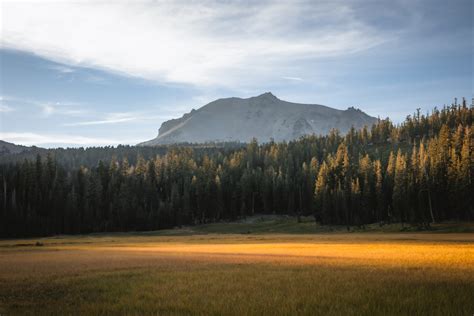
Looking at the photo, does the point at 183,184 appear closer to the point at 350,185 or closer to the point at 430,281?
the point at 350,185

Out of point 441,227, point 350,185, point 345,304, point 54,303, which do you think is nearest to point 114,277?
point 54,303

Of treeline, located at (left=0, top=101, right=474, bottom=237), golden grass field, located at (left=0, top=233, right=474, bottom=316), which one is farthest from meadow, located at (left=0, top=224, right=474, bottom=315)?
treeline, located at (left=0, top=101, right=474, bottom=237)

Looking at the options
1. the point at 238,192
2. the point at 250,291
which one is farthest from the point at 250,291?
the point at 238,192

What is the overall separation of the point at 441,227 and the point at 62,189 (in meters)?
106

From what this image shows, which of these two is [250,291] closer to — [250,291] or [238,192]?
[250,291]

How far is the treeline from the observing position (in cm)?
10075

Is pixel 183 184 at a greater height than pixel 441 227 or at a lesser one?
greater

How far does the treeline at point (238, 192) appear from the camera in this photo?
331ft

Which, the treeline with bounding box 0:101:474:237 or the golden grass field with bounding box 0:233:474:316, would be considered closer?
the golden grass field with bounding box 0:233:474:316

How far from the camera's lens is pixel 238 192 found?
498 feet

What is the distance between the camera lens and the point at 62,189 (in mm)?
131500

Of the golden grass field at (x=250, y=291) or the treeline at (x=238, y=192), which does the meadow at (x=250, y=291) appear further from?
the treeline at (x=238, y=192)

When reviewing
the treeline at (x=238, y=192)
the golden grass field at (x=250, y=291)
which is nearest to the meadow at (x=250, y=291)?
the golden grass field at (x=250, y=291)

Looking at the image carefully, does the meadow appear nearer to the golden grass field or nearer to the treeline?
the golden grass field
